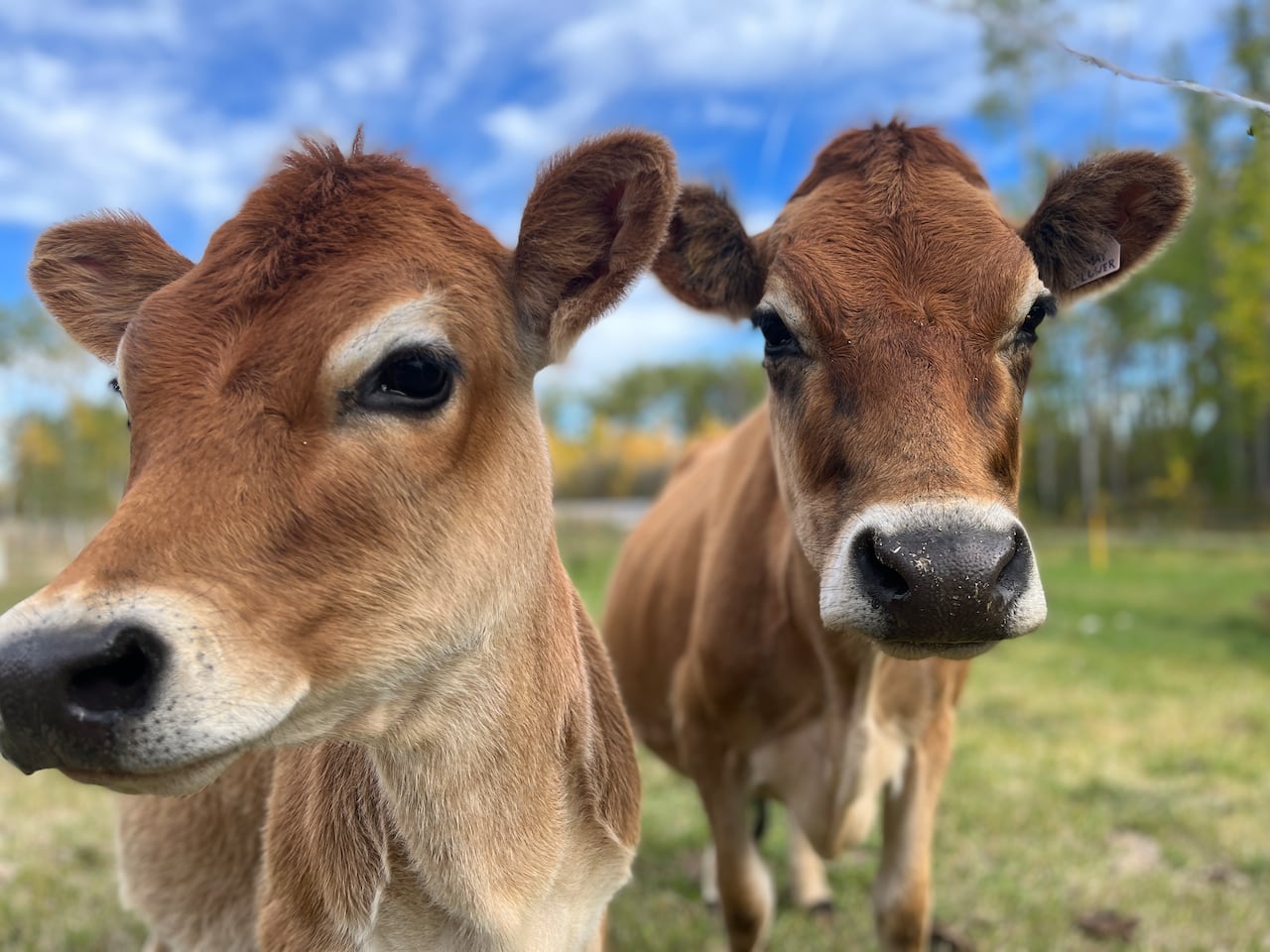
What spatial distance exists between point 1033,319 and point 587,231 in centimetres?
152

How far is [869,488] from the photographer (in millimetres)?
2736

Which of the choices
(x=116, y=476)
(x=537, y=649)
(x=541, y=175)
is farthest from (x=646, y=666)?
(x=116, y=476)

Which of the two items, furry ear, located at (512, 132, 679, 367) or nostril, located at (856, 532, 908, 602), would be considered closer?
furry ear, located at (512, 132, 679, 367)

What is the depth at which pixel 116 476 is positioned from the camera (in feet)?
137

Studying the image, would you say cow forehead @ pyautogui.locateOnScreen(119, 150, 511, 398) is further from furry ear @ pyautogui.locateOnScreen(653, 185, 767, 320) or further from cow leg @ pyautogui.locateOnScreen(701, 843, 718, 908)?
cow leg @ pyautogui.locateOnScreen(701, 843, 718, 908)

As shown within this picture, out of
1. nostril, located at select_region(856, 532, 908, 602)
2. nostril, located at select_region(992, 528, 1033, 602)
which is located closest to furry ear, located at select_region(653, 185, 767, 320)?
nostril, located at select_region(856, 532, 908, 602)

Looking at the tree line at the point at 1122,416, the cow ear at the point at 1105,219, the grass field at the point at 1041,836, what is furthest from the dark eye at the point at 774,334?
the tree line at the point at 1122,416

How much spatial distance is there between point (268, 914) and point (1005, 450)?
234 cm

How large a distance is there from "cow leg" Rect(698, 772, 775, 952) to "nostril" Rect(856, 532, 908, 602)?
1.82 metres

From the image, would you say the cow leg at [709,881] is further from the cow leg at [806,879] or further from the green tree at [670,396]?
the green tree at [670,396]

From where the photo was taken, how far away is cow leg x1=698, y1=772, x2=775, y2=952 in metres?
4.05

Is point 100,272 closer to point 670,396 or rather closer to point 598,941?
point 598,941

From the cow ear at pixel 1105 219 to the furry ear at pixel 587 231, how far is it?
168 cm

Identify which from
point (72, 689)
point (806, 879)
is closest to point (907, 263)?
point (72, 689)
